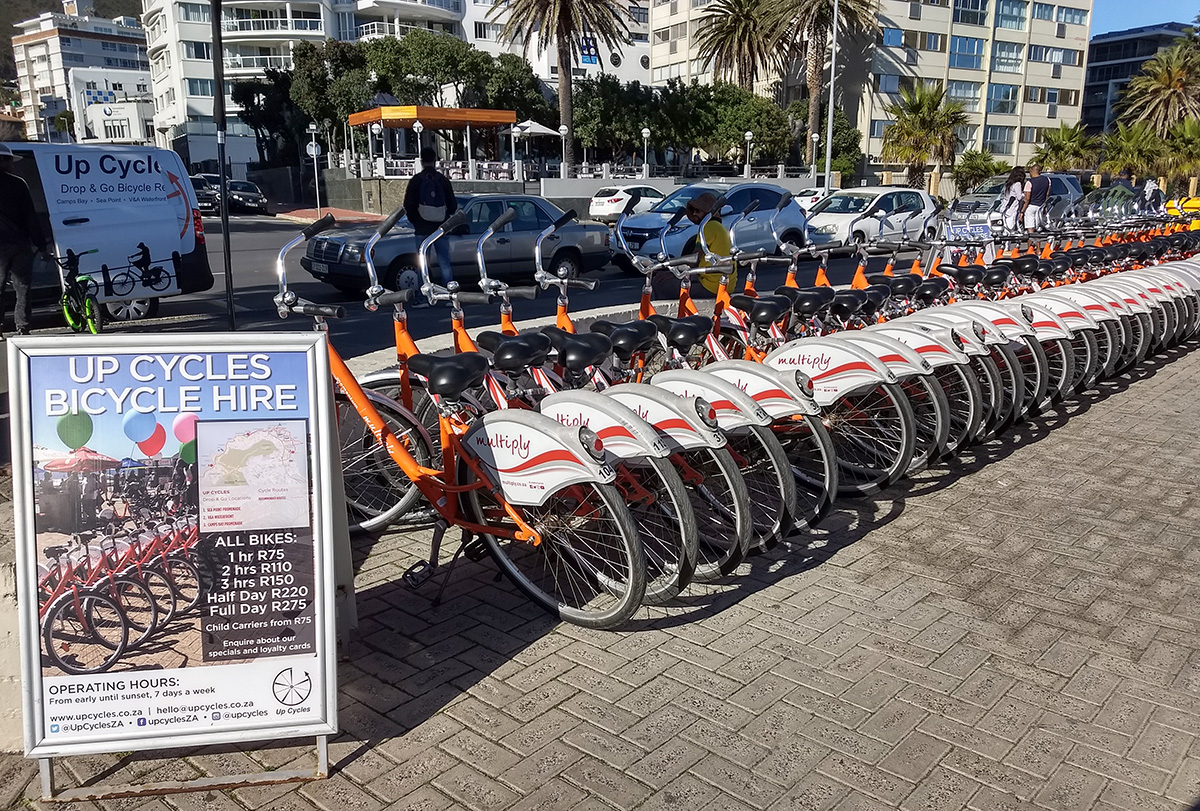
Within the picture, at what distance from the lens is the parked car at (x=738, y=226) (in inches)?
585

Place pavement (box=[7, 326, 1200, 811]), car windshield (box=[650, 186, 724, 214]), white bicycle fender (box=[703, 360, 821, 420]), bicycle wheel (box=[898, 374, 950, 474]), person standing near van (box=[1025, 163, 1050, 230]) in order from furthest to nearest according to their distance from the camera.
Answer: car windshield (box=[650, 186, 724, 214])
person standing near van (box=[1025, 163, 1050, 230])
bicycle wheel (box=[898, 374, 950, 474])
white bicycle fender (box=[703, 360, 821, 420])
pavement (box=[7, 326, 1200, 811])

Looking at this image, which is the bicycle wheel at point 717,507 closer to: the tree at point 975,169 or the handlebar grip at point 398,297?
the handlebar grip at point 398,297

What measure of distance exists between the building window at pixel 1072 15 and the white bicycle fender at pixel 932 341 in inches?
2444

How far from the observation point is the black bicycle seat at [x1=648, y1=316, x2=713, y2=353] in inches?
186

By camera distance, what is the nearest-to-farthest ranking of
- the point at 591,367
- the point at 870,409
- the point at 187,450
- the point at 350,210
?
the point at 187,450, the point at 591,367, the point at 870,409, the point at 350,210

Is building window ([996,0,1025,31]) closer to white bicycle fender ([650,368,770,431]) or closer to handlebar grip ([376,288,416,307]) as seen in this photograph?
white bicycle fender ([650,368,770,431])

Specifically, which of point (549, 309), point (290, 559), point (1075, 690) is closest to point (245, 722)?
point (290, 559)

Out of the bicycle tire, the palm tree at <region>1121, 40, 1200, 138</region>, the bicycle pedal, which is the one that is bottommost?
the bicycle pedal

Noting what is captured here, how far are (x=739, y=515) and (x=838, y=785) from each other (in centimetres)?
121

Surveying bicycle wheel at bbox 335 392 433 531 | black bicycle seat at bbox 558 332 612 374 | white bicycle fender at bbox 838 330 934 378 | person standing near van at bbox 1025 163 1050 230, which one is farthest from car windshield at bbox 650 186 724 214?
black bicycle seat at bbox 558 332 612 374

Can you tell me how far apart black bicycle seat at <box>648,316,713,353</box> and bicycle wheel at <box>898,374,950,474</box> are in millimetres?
1169

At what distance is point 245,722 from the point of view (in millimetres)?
2783

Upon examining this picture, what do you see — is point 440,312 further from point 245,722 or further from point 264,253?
point 264,253

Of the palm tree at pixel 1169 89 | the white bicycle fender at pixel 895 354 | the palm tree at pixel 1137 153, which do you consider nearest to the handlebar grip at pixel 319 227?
the white bicycle fender at pixel 895 354
